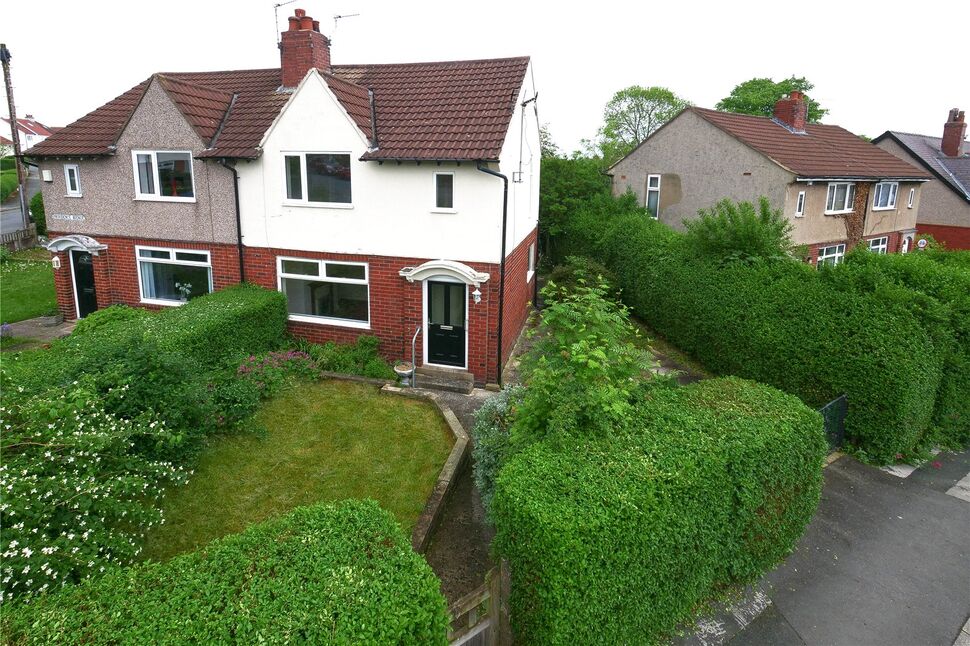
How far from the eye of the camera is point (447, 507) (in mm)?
8500

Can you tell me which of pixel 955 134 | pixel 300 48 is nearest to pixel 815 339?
pixel 300 48

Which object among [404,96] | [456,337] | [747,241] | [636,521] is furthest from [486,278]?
[636,521]

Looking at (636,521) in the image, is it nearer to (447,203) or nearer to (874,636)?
(874,636)

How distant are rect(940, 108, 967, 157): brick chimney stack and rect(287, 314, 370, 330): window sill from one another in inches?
1518

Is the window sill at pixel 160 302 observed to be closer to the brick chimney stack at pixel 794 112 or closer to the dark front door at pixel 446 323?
the dark front door at pixel 446 323

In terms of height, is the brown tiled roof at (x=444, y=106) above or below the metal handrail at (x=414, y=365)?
above

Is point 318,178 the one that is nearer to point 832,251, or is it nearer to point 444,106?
point 444,106

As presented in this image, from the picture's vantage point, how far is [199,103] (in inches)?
557

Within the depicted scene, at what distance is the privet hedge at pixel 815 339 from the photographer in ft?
32.8

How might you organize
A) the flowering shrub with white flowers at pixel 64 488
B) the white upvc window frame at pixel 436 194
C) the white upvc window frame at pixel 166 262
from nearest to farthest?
the flowering shrub with white flowers at pixel 64 488
the white upvc window frame at pixel 436 194
the white upvc window frame at pixel 166 262

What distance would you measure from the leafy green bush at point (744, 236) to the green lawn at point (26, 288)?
63.3 ft

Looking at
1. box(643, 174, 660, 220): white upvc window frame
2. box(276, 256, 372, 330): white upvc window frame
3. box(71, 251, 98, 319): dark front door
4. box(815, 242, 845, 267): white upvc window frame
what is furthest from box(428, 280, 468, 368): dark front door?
box(815, 242, 845, 267): white upvc window frame

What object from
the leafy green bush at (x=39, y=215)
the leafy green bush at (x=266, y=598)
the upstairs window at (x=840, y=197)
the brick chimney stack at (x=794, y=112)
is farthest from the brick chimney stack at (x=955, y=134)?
the leafy green bush at (x=39, y=215)

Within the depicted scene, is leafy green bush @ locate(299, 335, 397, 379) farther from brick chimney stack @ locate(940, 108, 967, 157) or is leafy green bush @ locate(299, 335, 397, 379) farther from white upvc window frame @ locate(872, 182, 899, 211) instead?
brick chimney stack @ locate(940, 108, 967, 157)
